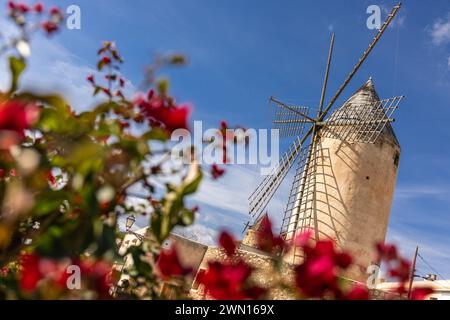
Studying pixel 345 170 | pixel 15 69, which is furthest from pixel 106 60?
pixel 345 170

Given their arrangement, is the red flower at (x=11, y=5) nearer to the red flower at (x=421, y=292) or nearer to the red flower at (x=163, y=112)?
the red flower at (x=163, y=112)

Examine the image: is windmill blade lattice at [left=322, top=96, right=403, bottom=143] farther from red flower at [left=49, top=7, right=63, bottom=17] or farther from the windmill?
red flower at [left=49, top=7, right=63, bottom=17]

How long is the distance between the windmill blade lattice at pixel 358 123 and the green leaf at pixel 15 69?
31.6 feet

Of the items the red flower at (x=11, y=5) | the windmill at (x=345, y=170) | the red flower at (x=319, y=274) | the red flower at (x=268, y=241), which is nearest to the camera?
the red flower at (x=319, y=274)

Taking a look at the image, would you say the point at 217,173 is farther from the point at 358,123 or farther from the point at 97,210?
the point at 358,123

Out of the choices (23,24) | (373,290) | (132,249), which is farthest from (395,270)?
(373,290)

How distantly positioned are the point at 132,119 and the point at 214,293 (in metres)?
1.04

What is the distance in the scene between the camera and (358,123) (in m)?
10.5

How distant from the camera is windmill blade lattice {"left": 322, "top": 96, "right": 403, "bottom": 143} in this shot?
10.2 meters

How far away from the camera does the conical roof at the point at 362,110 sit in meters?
10.6

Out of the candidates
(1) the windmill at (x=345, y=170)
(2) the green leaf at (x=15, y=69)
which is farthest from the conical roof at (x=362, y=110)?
(2) the green leaf at (x=15, y=69)

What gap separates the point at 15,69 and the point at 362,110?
35.1ft

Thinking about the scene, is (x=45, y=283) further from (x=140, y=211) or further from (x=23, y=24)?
(x=23, y=24)
